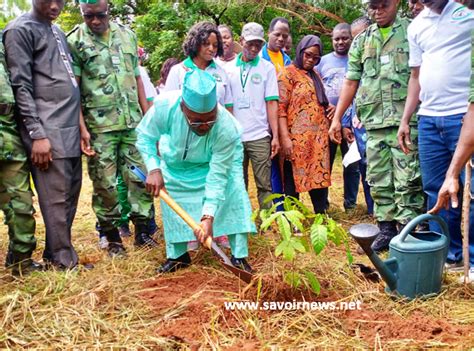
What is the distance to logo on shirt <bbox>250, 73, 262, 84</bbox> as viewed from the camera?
4.27m

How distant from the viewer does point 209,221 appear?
2939 millimetres

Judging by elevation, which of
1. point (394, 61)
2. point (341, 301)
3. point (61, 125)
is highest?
point (394, 61)

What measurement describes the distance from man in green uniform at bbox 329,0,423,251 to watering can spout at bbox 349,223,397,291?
93 cm

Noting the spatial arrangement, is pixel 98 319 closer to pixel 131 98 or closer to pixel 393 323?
pixel 393 323

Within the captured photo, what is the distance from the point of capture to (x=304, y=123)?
4.41 m

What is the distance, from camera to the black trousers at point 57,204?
3.26m

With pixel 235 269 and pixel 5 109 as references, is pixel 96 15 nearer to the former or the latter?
pixel 5 109

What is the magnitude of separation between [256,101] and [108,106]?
4.06 ft

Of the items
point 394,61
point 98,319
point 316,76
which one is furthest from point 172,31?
point 98,319

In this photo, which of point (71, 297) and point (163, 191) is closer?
point (71, 297)

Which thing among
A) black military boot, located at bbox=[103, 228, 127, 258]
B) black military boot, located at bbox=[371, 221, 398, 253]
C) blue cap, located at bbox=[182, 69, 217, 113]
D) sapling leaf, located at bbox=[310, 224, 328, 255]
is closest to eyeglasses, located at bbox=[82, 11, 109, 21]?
blue cap, located at bbox=[182, 69, 217, 113]

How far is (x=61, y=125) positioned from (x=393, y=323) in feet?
7.36

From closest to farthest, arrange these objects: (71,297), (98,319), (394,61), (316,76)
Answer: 1. (98,319)
2. (71,297)
3. (394,61)
4. (316,76)

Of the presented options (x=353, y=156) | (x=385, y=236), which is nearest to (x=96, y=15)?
(x=353, y=156)
